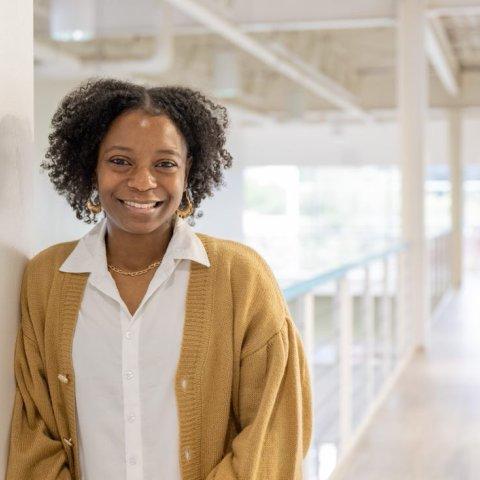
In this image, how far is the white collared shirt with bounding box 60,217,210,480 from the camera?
4.46 feet

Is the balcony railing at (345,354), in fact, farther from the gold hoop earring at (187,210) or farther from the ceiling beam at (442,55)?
the ceiling beam at (442,55)

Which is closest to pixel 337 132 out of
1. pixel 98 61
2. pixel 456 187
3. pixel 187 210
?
pixel 456 187

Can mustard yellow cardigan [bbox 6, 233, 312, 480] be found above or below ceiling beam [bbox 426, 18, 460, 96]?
below

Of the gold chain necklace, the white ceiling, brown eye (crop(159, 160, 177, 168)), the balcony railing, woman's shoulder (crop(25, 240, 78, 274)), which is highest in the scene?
the white ceiling

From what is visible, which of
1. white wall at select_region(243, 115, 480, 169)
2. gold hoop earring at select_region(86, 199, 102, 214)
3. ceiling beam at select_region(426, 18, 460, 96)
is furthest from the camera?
white wall at select_region(243, 115, 480, 169)

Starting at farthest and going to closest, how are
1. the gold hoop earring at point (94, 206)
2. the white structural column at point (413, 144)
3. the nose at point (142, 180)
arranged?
1. the white structural column at point (413, 144)
2. the gold hoop earring at point (94, 206)
3. the nose at point (142, 180)

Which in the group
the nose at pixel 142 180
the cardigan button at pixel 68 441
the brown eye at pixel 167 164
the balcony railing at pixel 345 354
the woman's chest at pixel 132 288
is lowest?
the balcony railing at pixel 345 354

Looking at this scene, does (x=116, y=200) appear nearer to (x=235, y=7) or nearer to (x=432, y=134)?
(x=235, y=7)

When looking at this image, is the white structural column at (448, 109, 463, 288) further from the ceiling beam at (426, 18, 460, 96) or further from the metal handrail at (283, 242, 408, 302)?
the metal handrail at (283, 242, 408, 302)

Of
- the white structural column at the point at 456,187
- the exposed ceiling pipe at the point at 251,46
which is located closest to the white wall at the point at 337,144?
the white structural column at the point at 456,187

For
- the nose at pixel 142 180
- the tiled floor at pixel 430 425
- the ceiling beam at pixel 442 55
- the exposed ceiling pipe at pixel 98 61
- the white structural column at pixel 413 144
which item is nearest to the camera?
the nose at pixel 142 180

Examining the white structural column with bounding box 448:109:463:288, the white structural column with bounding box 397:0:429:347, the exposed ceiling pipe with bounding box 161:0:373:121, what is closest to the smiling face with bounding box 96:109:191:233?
the exposed ceiling pipe with bounding box 161:0:373:121

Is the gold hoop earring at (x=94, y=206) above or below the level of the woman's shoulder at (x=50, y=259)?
above

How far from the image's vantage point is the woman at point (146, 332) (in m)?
1.36
